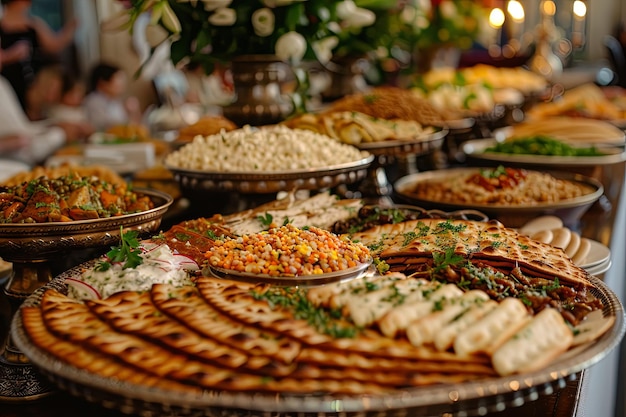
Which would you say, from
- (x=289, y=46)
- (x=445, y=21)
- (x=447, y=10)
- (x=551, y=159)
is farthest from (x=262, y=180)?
(x=447, y=10)

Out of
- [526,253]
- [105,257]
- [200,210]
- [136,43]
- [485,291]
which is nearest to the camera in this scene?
[485,291]

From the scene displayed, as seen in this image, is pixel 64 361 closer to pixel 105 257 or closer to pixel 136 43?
pixel 105 257

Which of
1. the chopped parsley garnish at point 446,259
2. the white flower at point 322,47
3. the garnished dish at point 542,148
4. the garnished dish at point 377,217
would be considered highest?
the white flower at point 322,47

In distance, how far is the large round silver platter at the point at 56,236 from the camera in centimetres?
159

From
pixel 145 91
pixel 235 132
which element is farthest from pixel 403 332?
pixel 145 91

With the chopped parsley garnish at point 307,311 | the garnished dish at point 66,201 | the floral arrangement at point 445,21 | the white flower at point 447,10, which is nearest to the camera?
the chopped parsley garnish at point 307,311

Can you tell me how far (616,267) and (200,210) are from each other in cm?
154

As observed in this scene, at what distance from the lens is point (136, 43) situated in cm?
724

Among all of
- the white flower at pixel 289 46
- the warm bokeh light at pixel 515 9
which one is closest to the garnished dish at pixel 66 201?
the white flower at pixel 289 46

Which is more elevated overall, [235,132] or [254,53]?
[254,53]

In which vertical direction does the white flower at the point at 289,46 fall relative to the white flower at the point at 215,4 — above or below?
below

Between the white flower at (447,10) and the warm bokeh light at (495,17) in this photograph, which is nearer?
the white flower at (447,10)

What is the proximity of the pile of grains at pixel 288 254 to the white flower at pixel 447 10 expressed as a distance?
182 inches

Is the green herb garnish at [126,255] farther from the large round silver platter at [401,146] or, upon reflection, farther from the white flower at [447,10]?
the white flower at [447,10]
